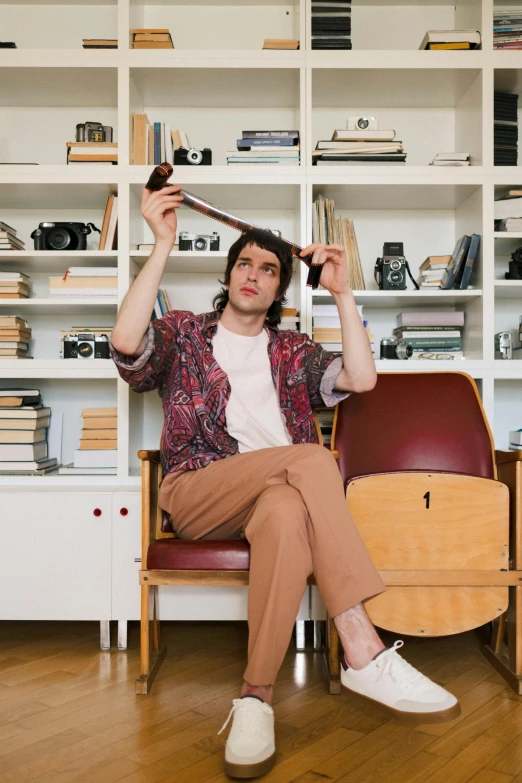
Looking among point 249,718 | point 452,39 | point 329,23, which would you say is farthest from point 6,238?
point 249,718

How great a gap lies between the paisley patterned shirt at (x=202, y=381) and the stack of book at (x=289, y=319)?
0.38 metres

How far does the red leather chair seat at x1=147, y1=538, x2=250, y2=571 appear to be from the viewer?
68.3 inches

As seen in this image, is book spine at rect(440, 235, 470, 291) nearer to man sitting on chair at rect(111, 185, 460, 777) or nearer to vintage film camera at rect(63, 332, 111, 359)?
man sitting on chair at rect(111, 185, 460, 777)

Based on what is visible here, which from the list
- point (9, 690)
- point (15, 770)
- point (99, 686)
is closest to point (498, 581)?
point (99, 686)

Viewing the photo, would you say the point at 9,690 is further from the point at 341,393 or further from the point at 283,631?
the point at 341,393

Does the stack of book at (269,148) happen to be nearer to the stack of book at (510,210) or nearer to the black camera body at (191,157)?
the black camera body at (191,157)

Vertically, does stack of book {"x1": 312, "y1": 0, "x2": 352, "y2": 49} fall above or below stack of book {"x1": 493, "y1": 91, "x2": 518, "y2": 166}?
above

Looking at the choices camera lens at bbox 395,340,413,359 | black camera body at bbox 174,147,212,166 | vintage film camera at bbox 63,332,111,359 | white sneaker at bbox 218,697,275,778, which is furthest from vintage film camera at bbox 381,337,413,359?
white sneaker at bbox 218,697,275,778

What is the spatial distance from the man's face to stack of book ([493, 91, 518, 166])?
1.17 metres

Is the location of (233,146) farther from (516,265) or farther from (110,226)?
(516,265)

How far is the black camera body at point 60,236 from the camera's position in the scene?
2680mm

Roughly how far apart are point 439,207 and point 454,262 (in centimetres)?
43

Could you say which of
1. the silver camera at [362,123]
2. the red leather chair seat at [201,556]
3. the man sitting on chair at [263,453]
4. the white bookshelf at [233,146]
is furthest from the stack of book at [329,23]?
the red leather chair seat at [201,556]

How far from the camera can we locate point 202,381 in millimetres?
2039
